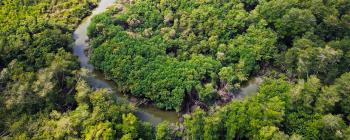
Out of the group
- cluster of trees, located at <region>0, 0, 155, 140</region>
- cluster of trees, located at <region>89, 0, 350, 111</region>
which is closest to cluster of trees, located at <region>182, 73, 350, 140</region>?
cluster of trees, located at <region>89, 0, 350, 111</region>

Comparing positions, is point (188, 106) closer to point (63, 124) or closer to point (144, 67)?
point (144, 67)

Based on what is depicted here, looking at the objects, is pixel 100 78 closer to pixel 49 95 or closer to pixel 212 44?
pixel 49 95

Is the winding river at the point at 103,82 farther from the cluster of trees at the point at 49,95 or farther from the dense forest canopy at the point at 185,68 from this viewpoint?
the cluster of trees at the point at 49,95

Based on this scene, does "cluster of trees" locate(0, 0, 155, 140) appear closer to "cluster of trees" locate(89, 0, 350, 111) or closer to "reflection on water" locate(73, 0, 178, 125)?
"reflection on water" locate(73, 0, 178, 125)

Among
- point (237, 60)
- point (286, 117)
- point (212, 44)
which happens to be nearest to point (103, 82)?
point (212, 44)

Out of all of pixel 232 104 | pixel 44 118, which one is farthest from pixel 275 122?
pixel 44 118

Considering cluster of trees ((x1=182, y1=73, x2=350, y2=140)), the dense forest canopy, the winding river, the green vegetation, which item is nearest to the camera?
cluster of trees ((x1=182, y1=73, x2=350, y2=140))
